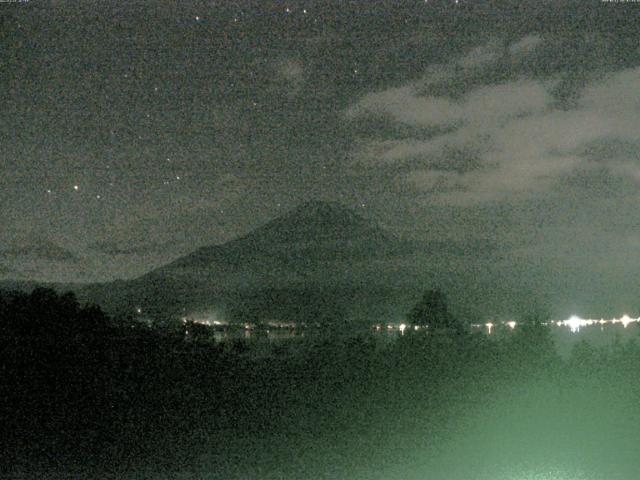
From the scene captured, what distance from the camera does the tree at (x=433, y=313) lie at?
52.1 ft

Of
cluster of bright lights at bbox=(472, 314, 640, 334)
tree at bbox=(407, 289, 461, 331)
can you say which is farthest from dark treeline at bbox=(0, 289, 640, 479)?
tree at bbox=(407, 289, 461, 331)

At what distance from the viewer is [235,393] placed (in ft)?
38.3

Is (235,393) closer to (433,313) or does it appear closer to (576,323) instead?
(433,313)

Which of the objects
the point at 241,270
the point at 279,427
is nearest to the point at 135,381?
the point at 279,427

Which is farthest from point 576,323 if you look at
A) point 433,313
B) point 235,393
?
point 235,393

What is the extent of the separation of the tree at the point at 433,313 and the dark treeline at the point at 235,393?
216 centimetres

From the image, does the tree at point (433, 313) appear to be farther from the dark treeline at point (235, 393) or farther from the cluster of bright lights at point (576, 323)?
the dark treeline at point (235, 393)

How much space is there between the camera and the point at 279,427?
10953 mm

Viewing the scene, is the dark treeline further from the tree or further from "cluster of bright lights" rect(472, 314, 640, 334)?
the tree

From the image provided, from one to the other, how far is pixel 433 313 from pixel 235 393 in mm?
7157

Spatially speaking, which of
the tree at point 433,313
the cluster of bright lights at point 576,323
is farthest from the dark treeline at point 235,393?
the tree at point 433,313

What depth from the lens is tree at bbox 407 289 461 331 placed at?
52.1 feet

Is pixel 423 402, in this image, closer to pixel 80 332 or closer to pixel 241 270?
pixel 80 332

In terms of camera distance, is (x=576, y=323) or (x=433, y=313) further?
(x=433, y=313)
